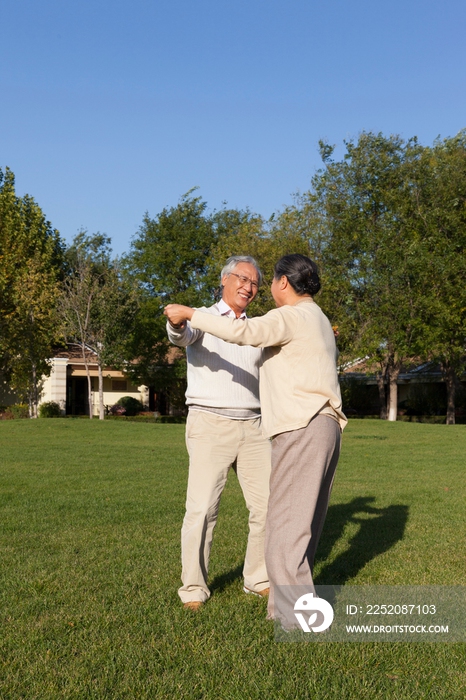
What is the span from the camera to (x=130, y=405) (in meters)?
44.9

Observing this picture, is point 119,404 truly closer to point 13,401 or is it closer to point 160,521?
point 13,401

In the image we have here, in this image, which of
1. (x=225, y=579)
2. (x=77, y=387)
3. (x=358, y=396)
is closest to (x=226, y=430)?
(x=225, y=579)

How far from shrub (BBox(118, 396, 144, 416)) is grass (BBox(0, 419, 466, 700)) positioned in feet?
107

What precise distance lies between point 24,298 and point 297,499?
1244 inches

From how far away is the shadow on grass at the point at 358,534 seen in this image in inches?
228

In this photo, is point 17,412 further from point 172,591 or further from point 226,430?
point 226,430

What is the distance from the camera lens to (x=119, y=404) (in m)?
44.6

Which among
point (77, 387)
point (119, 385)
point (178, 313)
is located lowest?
point (178, 313)

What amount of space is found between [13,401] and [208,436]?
3921 centimetres

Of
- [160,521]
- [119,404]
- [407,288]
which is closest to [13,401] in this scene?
[119,404]

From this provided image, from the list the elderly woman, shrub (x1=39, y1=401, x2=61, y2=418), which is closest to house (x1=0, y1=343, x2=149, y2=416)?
A: shrub (x1=39, y1=401, x2=61, y2=418)

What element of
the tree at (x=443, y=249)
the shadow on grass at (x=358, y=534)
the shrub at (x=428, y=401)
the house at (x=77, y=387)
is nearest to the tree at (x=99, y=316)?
the house at (x=77, y=387)

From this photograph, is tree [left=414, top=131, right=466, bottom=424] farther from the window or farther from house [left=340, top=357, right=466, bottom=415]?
the window

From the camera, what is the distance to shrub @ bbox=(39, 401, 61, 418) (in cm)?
3900
